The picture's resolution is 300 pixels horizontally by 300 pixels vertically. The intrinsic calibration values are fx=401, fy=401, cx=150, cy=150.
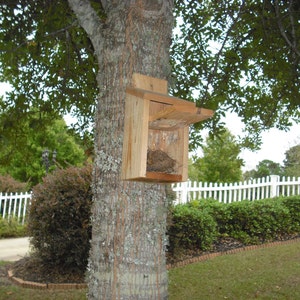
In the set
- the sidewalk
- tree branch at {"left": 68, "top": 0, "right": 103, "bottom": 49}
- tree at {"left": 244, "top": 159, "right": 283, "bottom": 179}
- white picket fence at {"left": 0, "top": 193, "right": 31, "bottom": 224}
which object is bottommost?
the sidewalk

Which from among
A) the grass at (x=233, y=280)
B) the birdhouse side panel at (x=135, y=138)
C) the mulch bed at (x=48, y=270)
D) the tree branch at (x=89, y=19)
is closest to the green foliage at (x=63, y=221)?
the mulch bed at (x=48, y=270)

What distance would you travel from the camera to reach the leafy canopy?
5.57 meters

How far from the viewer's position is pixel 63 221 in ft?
21.2

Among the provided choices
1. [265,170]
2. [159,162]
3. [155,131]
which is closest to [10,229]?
[155,131]

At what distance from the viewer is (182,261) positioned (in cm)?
737

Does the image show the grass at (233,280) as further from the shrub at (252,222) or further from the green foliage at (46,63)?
the green foliage at (46,63)

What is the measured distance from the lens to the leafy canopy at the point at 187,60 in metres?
5.57

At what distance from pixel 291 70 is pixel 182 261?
3.88 meters

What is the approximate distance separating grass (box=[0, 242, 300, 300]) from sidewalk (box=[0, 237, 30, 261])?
243 cm

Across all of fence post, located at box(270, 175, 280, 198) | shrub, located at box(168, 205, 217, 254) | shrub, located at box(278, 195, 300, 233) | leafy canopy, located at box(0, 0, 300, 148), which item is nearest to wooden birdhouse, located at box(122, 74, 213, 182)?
leafy canopy, located at box(0, 0, 300, 148)

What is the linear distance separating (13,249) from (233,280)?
530 cm

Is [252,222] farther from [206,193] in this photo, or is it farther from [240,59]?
[240,59]

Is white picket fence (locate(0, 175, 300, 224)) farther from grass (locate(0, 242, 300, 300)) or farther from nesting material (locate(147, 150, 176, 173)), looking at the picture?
nesting material (locate(147, 150, 176, 173))

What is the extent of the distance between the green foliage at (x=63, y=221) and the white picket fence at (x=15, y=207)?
5761 mm
